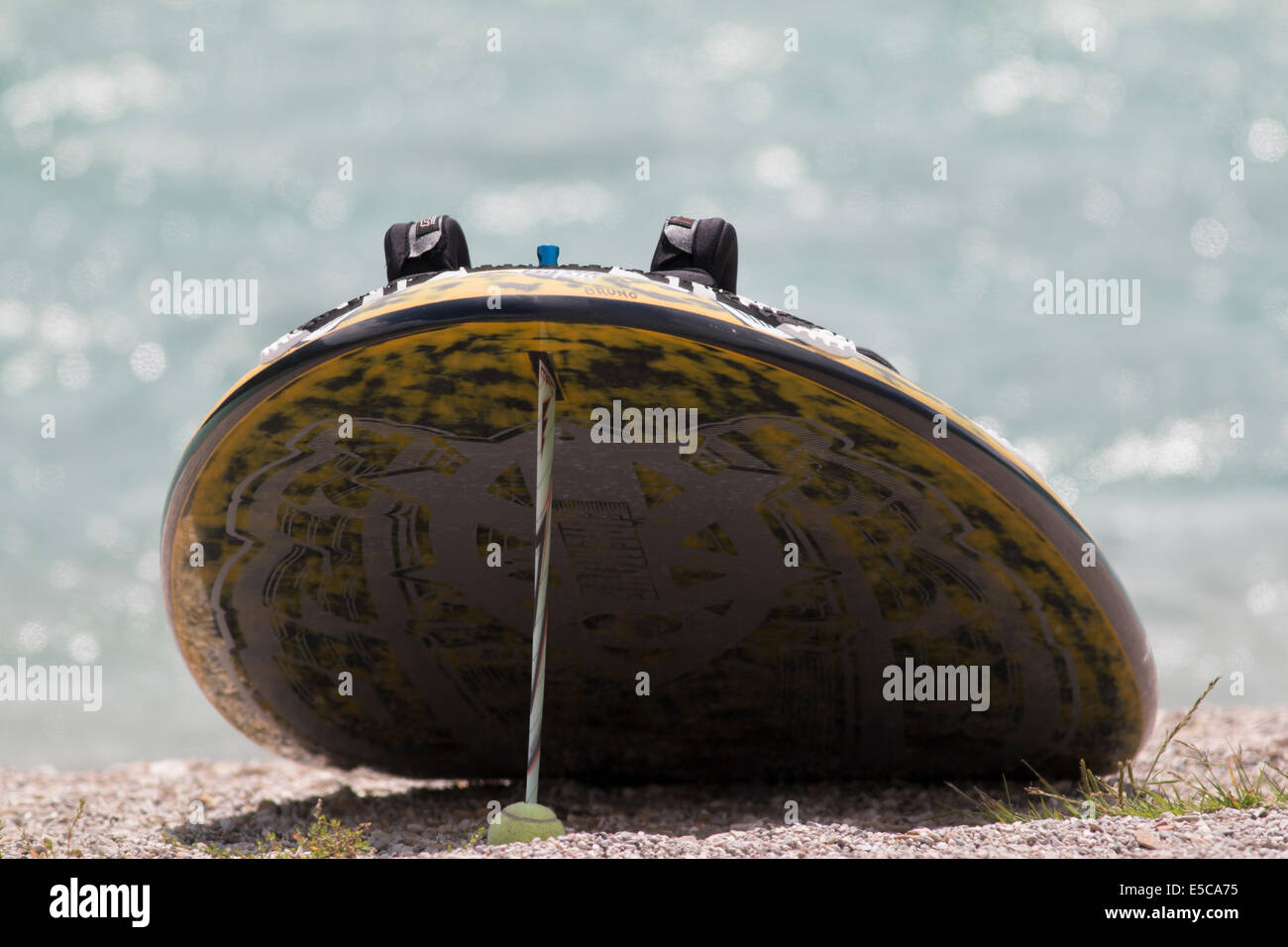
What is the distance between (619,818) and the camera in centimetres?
592

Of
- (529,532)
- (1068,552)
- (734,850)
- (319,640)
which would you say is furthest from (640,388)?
(319,640)

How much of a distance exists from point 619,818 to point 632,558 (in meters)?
1.39

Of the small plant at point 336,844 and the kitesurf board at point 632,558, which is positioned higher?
the kitesurf board at point 632,558

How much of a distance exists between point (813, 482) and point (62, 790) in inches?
242

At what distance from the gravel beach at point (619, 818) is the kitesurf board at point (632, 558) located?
1.06 feet

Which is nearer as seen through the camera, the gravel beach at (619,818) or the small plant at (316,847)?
the gravel beach at (619,818)

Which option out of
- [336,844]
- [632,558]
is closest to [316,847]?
[336,844]

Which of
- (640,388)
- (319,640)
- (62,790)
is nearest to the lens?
(640,388)

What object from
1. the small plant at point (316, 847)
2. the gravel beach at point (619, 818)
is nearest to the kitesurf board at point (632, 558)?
the gravel beach at point (619, 818)

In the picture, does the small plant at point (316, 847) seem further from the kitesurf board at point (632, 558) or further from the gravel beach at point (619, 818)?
the kitesurf board at point (632, 558)

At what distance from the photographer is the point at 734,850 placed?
3.76 meters

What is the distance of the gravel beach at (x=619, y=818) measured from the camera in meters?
3.77

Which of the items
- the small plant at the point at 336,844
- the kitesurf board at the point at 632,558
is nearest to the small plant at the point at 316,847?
the small plant at the point at 336,844
